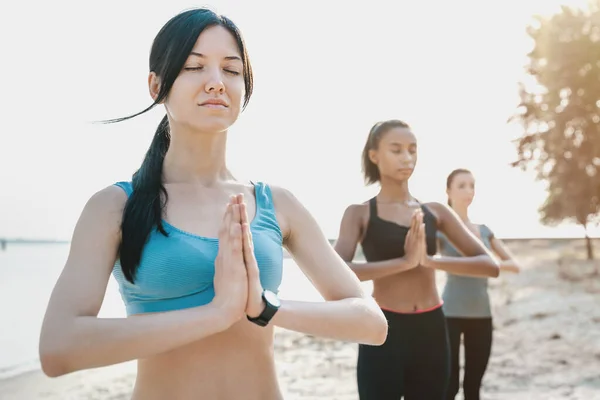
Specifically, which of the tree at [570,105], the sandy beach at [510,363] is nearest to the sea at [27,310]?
the sandy beach at [510,363]

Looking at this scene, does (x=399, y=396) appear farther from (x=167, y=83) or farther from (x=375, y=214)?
(x=167, y=83)

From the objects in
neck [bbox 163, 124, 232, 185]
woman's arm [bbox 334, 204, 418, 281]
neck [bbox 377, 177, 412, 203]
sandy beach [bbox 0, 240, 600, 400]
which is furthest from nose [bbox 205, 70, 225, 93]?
sandy beach [bbox 0, 240, 600, 400]

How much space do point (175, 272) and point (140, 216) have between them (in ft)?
0.57

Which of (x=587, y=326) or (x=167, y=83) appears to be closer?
(x=167, y=83)

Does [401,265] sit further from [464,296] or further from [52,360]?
[52,360]

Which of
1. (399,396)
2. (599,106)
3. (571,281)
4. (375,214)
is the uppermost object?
(599,106)

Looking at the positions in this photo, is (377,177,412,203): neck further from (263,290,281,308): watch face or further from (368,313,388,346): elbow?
(263,290,281,308): watch face

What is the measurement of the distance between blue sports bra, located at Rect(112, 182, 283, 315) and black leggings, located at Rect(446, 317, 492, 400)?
14.5 ft

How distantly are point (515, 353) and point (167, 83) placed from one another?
9596 millimetres

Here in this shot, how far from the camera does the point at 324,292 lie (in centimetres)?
200

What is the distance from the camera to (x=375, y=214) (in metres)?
4.43

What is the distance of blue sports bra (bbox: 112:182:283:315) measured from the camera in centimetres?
174

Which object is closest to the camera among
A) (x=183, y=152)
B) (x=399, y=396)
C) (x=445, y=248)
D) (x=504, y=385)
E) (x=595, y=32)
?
(x=183, y=152)

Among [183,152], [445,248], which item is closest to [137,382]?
[183,152]
